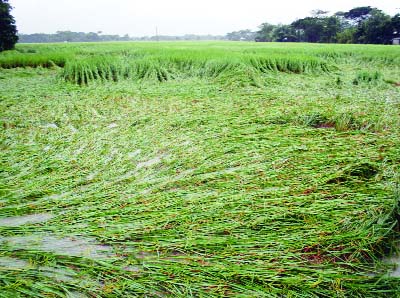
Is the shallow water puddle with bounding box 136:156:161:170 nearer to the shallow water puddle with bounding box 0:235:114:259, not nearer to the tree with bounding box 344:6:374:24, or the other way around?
the shallow water puddle with bounding box 0:235:114:259

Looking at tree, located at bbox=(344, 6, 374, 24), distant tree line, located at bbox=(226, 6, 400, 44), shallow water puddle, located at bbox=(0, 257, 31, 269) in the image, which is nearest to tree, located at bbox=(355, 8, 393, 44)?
distant tree line, located at bbox=(226, 6, 400, 44)

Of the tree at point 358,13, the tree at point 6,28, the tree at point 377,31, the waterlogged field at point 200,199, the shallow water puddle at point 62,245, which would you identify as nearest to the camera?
the waterlogged field at point 200,199

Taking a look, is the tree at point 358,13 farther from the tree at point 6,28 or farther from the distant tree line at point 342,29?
Answer: the tree at point 6,28

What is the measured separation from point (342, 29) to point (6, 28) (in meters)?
Answer: 42.2

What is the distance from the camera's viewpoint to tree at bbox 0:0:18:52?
19.9m

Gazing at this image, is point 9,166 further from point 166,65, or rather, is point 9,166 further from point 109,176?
point 166,65

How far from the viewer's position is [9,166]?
3045mm

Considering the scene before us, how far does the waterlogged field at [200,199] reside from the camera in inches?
67.2

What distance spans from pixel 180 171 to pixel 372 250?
5.58ft

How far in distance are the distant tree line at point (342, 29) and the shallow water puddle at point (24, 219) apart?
118ft

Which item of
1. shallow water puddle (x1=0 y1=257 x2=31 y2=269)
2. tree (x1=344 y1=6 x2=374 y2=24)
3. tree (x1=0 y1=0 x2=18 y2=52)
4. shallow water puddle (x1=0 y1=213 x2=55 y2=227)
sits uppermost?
tree (x1=344 y1=6 x2=374 y2=24)

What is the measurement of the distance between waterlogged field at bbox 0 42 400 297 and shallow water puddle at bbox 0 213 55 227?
1 centimetres

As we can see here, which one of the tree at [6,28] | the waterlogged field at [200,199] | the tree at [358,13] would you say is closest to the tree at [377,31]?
the tree at [358,13]

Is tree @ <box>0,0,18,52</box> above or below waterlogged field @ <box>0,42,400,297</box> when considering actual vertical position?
above
